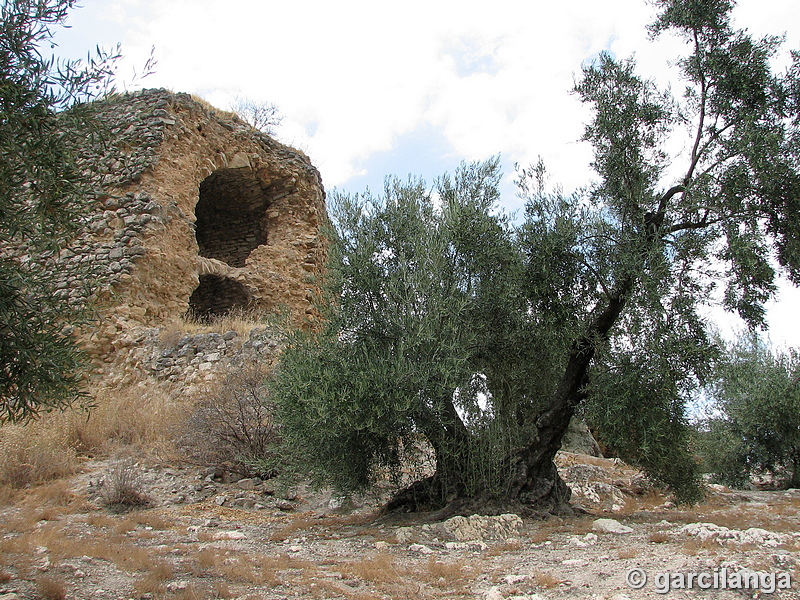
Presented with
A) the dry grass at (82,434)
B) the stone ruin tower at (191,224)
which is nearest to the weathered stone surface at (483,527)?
the dry grass at (82,434)

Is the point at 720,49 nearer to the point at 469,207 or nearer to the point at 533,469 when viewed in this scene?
the point at 469,207

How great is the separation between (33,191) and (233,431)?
5473mm

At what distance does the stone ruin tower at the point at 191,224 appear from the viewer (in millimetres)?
11797

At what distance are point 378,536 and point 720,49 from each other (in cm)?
734

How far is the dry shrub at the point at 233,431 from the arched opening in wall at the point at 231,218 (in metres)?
7.94

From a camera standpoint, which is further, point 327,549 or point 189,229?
point 189,229

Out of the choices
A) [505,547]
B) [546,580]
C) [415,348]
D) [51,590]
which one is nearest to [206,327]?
[415,348]

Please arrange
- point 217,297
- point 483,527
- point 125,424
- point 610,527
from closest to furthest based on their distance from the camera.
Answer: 1. point 483,527
2. point 610,527
3. point 125,424
4. point 217,297

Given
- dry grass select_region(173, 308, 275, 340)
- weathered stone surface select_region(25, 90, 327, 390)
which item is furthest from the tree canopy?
dry grass select_region(173, 308, 275, 340)

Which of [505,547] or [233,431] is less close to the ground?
[233,431]

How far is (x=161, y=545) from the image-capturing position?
5.35 metres

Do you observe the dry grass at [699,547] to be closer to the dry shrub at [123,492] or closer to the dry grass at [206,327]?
the dry shrub at [123,492]

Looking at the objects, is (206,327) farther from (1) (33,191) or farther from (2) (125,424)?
(1) (33,191)

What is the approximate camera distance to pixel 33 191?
386cm
